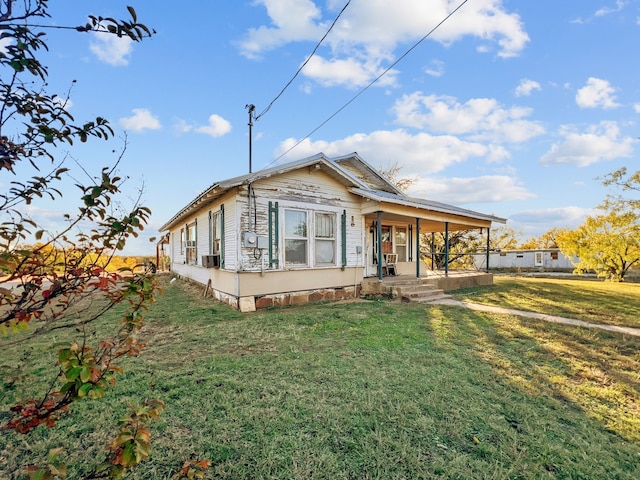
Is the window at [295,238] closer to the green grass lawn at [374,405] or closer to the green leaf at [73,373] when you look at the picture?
the green grass lawn at [374,405]

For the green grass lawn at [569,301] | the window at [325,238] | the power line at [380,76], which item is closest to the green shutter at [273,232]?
the window at [325,238]

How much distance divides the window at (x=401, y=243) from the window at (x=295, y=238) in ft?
17.6

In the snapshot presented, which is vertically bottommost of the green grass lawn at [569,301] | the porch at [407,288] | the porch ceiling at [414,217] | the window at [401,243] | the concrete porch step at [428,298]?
the green grass lawn at [569,301]

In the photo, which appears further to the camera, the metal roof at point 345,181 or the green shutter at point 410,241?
the green shutter at point 410,241

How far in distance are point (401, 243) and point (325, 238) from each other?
492 centimetres

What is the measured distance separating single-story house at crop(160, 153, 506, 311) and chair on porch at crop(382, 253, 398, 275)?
886 mm

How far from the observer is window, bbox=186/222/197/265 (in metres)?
12.9

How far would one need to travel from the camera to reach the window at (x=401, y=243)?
42.1 ft

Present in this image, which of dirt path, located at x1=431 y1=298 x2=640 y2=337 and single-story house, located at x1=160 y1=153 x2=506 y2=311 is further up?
single-story house, located at x1=160 y1=153 x2=506 y2=311

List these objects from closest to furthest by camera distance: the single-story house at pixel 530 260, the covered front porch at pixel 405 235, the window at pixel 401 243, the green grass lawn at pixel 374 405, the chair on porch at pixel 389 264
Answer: the green grass lawn at pixel 374 405
the covered front porch at pixel 405 235
the chair on porch at pixel 389 264
the window at pixel 401 243
the single-story house at pixel 530 260

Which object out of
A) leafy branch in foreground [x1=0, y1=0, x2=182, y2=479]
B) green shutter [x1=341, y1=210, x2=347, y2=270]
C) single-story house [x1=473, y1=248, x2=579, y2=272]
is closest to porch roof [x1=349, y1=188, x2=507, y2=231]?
green shutter [x1=341, y1=210, x2=347, y2=270]

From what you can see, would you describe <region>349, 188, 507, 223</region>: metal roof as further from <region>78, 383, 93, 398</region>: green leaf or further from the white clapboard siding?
<region>78, 383, 93, 398</region>: green leaf

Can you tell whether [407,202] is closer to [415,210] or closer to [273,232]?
[415,210]

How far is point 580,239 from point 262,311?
18111 millimetres
